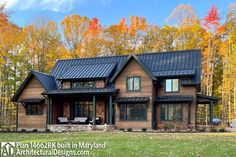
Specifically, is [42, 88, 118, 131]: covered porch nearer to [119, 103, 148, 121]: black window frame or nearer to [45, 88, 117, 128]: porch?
[45, 88, 117, 128]: porch

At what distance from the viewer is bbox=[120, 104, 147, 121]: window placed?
29.4 m

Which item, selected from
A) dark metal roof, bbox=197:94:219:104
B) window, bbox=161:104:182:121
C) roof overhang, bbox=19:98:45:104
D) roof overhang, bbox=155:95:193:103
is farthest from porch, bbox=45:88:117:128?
dark metal roof, bbox=197:94:219:104

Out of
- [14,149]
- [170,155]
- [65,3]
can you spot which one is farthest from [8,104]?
[170,155]

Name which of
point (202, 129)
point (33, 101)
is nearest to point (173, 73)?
point (202, 129)

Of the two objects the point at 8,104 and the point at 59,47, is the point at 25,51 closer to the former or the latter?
the point at 59,47

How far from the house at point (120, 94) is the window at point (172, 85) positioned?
8 centimetres

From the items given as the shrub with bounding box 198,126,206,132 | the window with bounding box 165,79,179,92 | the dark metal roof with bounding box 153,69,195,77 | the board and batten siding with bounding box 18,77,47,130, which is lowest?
the shrub with bounding box 198,126,206,132

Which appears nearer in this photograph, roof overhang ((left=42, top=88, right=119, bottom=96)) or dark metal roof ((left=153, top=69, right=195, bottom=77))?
dark metal roof ((left=153, top=69, right=195, bottom=77))

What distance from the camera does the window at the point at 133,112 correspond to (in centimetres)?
2936

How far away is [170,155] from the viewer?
39.7ft

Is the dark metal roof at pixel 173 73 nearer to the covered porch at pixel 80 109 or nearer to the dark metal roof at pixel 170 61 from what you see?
the dark metal roof at pixel 170 61

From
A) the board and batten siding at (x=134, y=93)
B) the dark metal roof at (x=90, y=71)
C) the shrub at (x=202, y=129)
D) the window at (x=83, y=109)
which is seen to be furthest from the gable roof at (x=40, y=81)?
the shrub at (x=202, y=129)

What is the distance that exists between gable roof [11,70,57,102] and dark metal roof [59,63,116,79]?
160cm

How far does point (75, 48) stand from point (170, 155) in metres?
33.1
